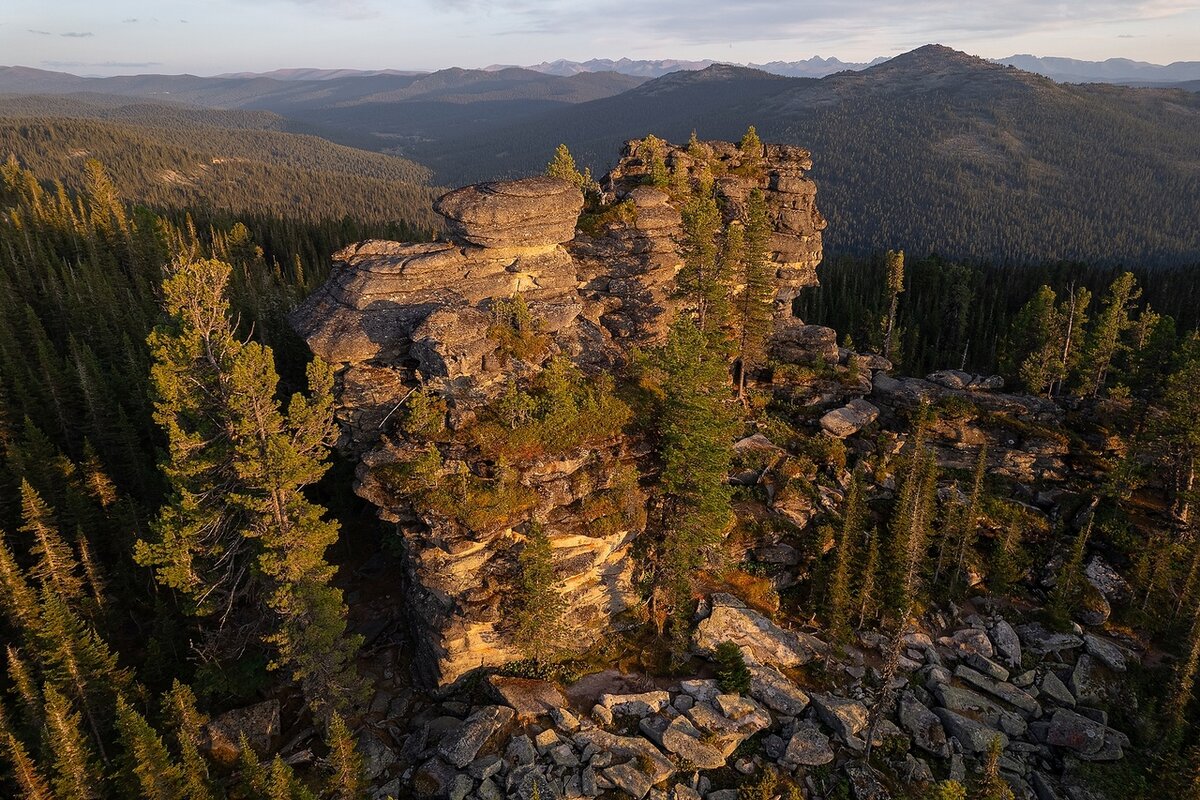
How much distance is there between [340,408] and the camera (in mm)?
34375

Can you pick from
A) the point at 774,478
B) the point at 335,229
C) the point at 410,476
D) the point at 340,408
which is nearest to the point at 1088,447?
the point at 774,478

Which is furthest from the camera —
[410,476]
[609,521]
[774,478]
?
[774,478]

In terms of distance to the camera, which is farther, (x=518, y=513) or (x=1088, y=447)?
(x=1088, y=447)

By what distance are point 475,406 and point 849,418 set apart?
37132 millimetres

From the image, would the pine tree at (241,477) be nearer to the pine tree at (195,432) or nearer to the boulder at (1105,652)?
the pine tree at (195,432)

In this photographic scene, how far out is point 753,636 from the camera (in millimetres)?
37000

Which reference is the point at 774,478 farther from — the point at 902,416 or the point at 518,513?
the point at 518,513

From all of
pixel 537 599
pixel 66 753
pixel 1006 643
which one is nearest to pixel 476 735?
pixel 537 599

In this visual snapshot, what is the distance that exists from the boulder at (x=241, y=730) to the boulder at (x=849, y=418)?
151ft

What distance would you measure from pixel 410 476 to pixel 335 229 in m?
134

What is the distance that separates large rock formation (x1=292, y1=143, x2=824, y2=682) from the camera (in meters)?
31.5

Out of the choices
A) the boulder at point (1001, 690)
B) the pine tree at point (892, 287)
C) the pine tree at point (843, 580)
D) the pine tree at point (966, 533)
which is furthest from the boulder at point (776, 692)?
the pine tree at point (892, 287)

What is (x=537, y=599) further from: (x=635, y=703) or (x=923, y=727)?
(x=923, y=727)

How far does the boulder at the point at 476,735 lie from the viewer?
28172 millimetres
